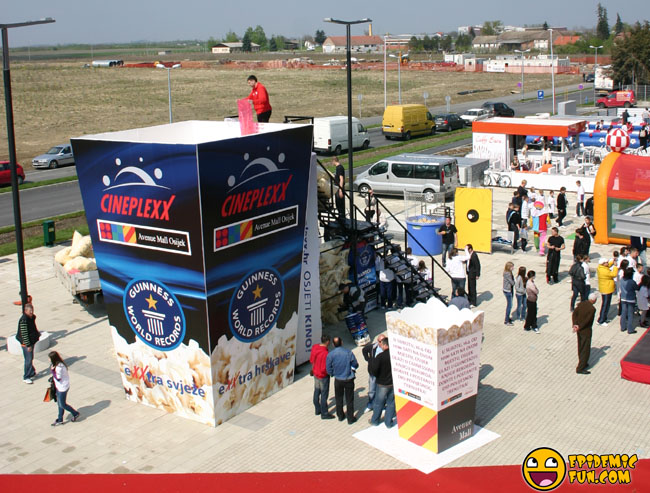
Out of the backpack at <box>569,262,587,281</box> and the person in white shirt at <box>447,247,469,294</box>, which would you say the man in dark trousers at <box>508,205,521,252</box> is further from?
the backpack at <box>569,262,587,281</box>

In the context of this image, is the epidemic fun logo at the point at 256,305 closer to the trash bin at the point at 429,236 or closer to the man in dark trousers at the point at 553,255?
the man in dark trousers at the point at 553,255

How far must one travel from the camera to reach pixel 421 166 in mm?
29625

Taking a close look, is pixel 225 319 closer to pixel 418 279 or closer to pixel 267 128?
pixel 267 128

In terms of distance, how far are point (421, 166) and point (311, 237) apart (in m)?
16.2

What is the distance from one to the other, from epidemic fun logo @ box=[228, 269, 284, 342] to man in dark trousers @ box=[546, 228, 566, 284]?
8.60 m

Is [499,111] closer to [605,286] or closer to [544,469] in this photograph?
[605,286]

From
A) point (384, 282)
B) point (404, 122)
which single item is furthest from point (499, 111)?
point (384, 282)

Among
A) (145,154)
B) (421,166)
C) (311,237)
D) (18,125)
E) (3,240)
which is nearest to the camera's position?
(145,154)

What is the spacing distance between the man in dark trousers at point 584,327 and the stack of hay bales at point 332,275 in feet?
16.9

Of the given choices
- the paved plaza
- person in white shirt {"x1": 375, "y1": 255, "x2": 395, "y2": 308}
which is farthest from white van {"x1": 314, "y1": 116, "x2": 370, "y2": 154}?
the paved plaza

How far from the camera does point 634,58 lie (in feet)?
244

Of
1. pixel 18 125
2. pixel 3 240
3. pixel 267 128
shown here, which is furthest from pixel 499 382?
pixel 18 125

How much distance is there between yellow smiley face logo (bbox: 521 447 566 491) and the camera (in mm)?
10297

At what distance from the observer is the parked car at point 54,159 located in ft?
136
